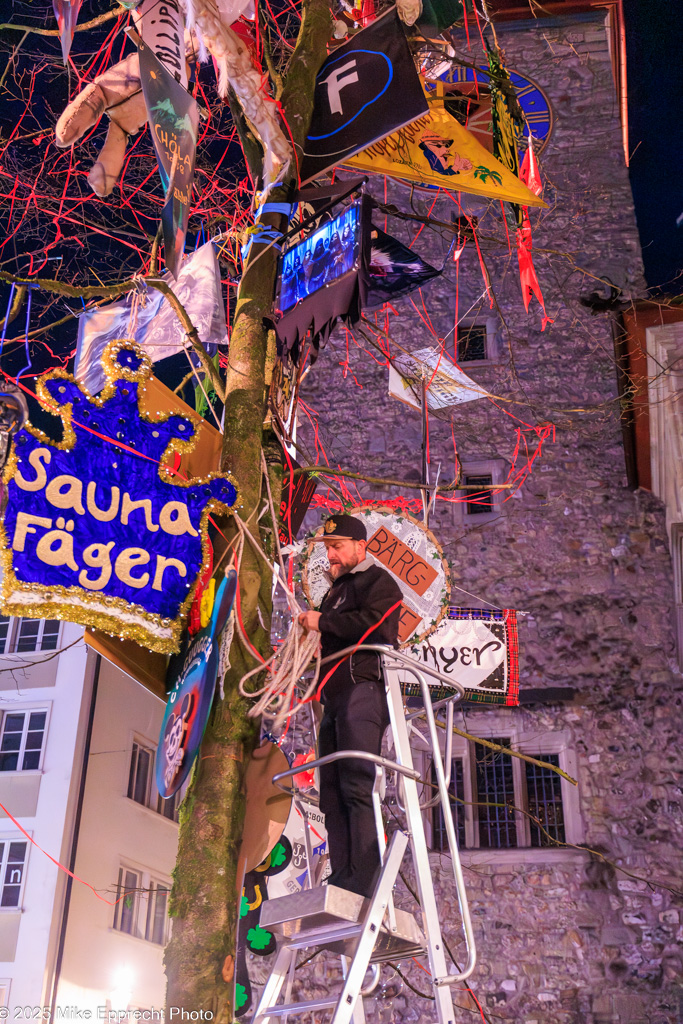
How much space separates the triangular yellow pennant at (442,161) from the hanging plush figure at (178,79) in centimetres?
96

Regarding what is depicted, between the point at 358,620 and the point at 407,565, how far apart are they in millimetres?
2177

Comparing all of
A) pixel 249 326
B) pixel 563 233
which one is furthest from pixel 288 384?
pixel 563 233

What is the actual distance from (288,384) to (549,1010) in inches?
250

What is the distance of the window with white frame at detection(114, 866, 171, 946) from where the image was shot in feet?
53.5

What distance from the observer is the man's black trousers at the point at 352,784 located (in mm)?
3627

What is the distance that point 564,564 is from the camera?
10469 mm

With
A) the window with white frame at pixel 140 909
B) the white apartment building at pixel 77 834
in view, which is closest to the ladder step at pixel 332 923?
the white apartment building at pixel 77 834

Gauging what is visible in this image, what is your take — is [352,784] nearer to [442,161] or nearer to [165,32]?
[165,32]

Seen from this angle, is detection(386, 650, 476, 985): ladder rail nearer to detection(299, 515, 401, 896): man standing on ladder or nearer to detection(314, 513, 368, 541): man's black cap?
detection(299, 515, 401, 896): man standing on ladder

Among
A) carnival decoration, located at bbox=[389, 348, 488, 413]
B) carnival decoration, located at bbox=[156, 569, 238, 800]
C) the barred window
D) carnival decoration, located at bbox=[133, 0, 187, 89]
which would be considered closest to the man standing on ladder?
carnival decoration, located at bbox=[156, 569, 238, 800]

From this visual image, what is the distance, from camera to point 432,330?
12016mm

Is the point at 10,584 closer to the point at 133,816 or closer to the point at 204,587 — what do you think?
the point at 204,587

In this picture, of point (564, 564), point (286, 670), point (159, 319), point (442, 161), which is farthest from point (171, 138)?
point (564, 564)

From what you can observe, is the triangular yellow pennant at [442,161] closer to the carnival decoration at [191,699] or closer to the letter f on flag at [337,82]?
the letter f on flag at [337,82]
